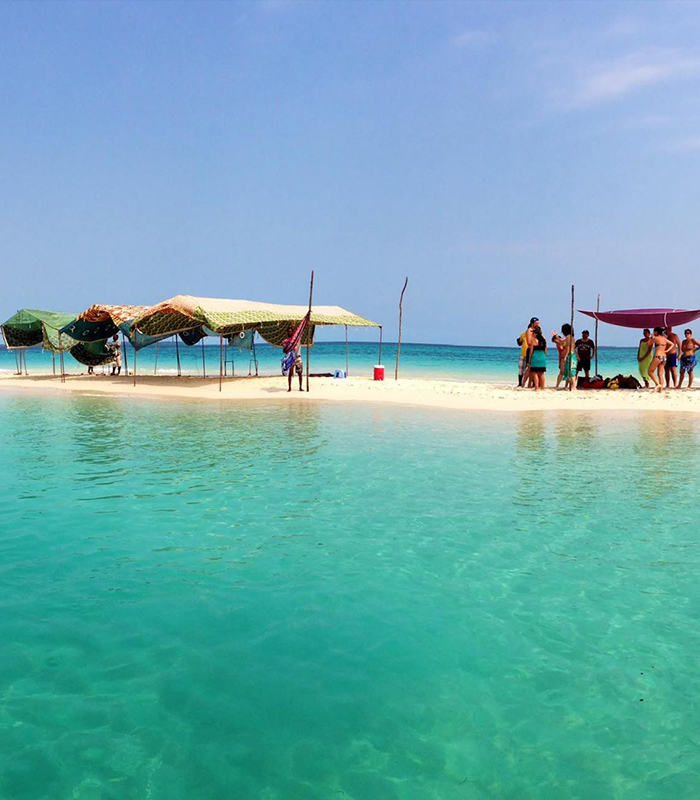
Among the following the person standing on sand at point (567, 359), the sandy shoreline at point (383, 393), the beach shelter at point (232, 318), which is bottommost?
the sandy shoreline at point (383, 393)

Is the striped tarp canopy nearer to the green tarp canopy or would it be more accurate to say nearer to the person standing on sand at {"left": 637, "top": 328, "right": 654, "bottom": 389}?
the green tarp canopy

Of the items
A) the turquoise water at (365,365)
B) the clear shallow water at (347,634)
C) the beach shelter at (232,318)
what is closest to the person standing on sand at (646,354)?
the turquoise water at (365,365)

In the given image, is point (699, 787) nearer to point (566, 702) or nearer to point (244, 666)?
point (566, 702)

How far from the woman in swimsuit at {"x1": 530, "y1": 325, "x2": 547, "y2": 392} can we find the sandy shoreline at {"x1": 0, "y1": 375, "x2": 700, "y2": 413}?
1.52ft

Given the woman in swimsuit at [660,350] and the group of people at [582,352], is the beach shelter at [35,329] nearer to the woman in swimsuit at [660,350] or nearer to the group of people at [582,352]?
the group of people at [582,352]

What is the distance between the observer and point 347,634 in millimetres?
4062

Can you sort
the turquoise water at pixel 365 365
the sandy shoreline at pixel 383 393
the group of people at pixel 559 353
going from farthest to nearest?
the turquoise water at pixel 365 365
the group of people at pixel 559 353
the sandy shoreline at pixel 383 393

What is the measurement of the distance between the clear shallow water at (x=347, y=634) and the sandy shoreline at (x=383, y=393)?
8.03m

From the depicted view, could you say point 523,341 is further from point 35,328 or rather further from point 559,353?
point 35,328

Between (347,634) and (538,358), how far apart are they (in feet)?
51.4

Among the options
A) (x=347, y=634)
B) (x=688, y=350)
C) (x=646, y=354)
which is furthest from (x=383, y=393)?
(x=347, y=634)

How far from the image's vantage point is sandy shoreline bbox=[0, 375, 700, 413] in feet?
53.0

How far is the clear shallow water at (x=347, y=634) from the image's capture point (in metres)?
2.89

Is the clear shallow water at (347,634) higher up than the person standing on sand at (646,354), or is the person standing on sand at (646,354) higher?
the person standing on sand at (646,354)
